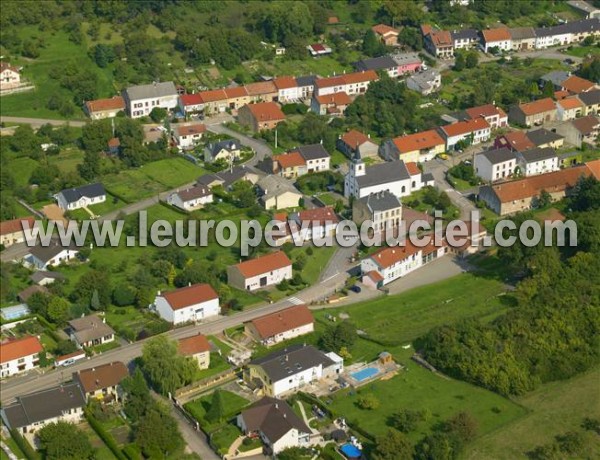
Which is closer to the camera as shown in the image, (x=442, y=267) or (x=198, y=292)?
(x=198, y=292)

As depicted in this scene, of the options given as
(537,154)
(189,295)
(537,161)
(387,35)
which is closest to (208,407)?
(189,295)

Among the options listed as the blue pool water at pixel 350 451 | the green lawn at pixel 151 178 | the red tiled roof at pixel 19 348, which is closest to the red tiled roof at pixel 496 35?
the green lawn at pixel 151 178

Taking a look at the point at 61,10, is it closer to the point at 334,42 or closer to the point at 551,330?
the point at 334,42

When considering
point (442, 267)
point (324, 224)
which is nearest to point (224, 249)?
point (324, 224)

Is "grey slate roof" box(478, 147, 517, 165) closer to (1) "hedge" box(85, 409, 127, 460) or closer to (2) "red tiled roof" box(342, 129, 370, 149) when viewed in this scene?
(2) "red tiled roof" box(342, 129, 370, 149)

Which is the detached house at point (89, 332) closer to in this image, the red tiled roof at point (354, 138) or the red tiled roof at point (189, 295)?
the red tiled roof at point (189, 295)

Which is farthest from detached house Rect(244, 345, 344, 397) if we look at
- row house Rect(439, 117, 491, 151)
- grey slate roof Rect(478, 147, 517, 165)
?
row house Rect(439, 117, 491, 151)
